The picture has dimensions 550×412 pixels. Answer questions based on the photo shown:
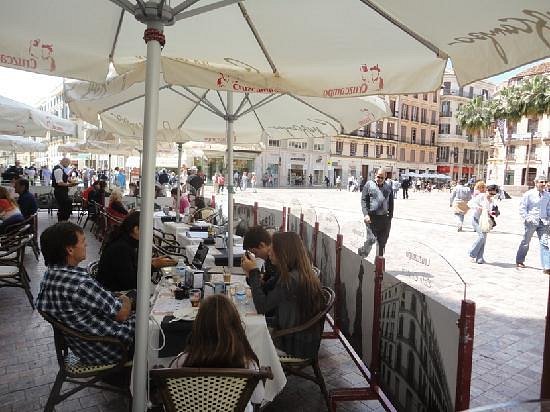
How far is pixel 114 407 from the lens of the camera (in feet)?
11.7

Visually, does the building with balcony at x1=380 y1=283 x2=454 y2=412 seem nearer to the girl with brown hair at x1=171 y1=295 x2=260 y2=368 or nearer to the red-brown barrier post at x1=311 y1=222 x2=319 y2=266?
the girl with brown hair at x1=171 y1=295 x2=260 y2=368

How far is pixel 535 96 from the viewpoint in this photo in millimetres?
48812

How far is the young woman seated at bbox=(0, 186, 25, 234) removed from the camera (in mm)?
6941

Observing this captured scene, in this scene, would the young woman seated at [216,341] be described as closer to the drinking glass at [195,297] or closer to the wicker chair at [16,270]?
the drinking glass at [195,297]

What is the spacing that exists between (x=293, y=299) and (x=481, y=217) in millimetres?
8250

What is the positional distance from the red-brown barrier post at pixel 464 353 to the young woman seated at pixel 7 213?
690cm

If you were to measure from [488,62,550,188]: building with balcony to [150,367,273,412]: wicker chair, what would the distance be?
59871 mm

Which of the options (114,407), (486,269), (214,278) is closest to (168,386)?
(114,407)

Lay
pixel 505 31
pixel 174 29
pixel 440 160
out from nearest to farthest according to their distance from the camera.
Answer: pixel 505 31
pixel 174 29
pixel 440 160

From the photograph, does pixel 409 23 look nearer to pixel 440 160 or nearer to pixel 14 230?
pixel 14 230

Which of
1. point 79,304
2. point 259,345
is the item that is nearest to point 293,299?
point 259,345

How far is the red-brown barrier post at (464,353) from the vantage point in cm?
243

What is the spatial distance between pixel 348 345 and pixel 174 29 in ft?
11.8

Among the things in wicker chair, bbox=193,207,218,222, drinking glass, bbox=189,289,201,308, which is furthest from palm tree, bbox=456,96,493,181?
drinking glass, bbox=189,289,201,308
